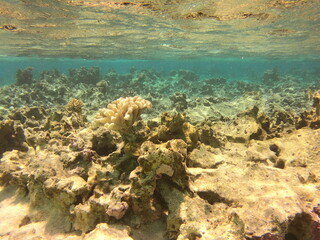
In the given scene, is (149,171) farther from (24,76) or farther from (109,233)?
(24,76)

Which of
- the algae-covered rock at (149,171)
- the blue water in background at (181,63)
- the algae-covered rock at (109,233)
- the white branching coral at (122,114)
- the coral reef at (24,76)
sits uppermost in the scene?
the white branching coral at (122,114)

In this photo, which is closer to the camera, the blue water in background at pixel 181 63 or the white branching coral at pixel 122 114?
the white branching coral at pixel 122 114

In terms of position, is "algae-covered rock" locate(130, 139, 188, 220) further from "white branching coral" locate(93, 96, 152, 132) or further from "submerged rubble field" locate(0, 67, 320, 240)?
"white branching coral" locate(93, 96, 152, 132)

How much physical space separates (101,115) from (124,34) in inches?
703

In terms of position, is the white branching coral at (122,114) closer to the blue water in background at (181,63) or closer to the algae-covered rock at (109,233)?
the algae-covered rock at (109,233)

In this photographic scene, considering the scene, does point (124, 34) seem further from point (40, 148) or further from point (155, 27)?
point (40, 148)

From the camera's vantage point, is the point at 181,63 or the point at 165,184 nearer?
the point at 165,184

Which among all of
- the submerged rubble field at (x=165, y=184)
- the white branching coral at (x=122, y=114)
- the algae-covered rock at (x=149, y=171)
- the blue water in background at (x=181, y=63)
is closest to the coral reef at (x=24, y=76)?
the blue water in background at (x=181, y=63)

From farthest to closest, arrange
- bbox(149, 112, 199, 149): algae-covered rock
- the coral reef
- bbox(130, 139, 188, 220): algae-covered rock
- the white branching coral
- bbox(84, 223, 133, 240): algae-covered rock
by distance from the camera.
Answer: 1. the coral reef
2. bbox(149, 112, 199, 149): algae-covered rock
3. the white branching coral
4. bbox(130, 139, 188, 220): algae-covered rock
5. bbox(84, 223, 133, 240): algae-covered rock

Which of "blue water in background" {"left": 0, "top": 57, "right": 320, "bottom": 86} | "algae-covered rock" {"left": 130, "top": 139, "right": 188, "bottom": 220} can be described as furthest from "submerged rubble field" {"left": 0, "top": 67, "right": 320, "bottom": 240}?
"blue water in background" {"left": 0, "top": 57, "right": 320, "bottom": 86}

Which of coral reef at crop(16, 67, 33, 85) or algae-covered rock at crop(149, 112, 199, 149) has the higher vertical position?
algae-covered rock at crop(149, 112, 199, 149)

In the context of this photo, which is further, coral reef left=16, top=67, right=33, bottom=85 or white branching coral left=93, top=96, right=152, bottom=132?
coral reef left=16, top=67, right=33, bottom=85

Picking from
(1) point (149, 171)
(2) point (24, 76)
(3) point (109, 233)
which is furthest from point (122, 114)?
(2) point (24, 76)

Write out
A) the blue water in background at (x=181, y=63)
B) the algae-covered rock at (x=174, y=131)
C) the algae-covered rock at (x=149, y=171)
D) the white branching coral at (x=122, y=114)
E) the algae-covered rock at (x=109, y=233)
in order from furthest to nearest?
the blue water in background at (x=181, y=63) < the algae-covered rock at (x=174, y=131) < the white branching coral at (x=122, y=114) < the algae-covered rock at (x=149, y=171) < the algae-covered rock at (x=109, y=233)
